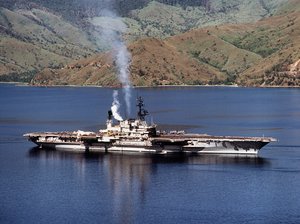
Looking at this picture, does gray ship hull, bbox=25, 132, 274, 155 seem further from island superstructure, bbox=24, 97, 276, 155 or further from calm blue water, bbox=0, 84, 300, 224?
calm blue water, bbox=0, 84, 300, 224

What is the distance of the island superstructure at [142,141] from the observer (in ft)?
454

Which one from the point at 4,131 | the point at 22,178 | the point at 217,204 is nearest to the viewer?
the point at 217,204

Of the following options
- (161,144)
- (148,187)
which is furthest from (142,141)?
(148,187)

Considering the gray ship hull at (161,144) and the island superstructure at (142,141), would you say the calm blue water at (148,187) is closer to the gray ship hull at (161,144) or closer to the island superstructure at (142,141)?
the gray ship hull at (161,144)

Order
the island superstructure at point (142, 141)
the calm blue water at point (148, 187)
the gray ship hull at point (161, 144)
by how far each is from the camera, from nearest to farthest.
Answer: the calm blue water at point (148, 187)
the gray ship hull at point (161, 144)
the island superstructure at point (142, 141)

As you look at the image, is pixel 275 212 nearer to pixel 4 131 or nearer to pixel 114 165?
pixel 114 165

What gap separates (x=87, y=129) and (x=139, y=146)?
4471 centimetres

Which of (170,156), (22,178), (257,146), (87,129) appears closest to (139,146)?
(170,156)

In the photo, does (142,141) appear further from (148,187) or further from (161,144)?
Answer: (148,187)

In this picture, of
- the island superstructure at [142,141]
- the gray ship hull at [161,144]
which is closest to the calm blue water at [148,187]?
the gray ship hull at [161,144]

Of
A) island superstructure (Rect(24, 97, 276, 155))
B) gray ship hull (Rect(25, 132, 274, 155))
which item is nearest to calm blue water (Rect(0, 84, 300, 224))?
gray ship hull (Rect(25, 132, 274, 155))

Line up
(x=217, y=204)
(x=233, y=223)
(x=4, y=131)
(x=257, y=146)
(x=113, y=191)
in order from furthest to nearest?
(x=4, y=131) < (x=257, y=146) < (x=113, y=191) < (x=217, y=204) < (x=233, y=223)

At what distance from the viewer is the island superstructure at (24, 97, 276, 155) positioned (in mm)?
138250

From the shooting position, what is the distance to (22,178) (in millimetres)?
115875
